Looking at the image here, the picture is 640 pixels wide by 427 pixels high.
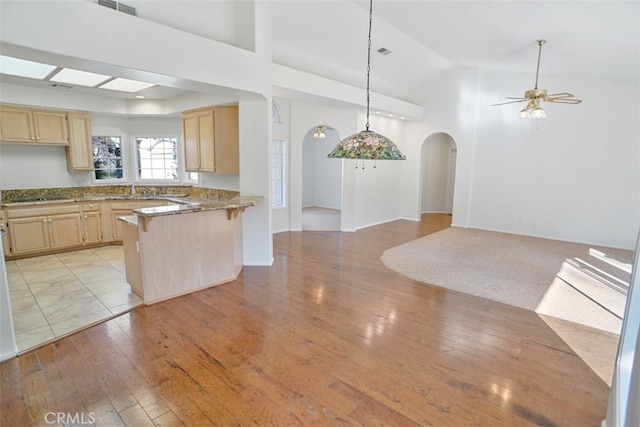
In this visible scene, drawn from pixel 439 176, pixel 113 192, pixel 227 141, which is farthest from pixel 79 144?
pixel 439 176

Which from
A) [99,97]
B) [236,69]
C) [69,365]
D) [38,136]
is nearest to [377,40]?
[236,69]

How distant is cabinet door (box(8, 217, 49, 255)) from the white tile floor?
0.17m

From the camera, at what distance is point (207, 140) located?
5621 millimetres

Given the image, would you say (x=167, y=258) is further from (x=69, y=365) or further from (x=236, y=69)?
(x=236, y=69)

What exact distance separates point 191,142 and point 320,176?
5607 millimetres

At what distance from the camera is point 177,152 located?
270 inches

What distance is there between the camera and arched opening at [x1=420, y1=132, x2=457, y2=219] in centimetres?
1059

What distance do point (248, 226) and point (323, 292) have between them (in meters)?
1.58

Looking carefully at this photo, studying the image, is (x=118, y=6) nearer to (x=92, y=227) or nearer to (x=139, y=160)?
(x=92, y=227)

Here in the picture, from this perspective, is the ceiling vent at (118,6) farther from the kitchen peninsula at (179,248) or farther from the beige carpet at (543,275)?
the beige carpet at (543,275)

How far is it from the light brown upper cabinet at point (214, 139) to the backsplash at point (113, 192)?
0.53m

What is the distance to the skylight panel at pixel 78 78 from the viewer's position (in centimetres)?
428

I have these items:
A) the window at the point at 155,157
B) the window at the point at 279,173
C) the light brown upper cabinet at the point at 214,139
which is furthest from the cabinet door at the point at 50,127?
the window at the point at 279,173

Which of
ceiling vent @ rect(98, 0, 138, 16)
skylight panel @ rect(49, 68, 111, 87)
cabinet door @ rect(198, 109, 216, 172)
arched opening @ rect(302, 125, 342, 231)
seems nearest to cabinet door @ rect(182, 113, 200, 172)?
cabinet door @ rect(198, 109, 216, 172)
